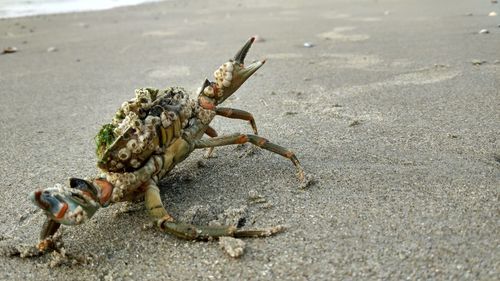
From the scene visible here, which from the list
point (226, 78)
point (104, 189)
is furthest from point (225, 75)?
point (104, 189)

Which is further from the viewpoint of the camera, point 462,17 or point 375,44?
point 462,17

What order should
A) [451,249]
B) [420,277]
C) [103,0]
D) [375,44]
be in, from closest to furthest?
[420,277], [451,249], [375,44], [103,0]

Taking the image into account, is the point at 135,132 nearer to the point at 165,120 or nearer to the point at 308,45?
the point at 165,120

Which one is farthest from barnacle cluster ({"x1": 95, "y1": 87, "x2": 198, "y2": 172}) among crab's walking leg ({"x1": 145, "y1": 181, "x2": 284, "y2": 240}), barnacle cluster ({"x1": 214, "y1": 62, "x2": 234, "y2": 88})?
barnacle cluster ({"x1": 214, "y1": 62, "x2": 234, "y2": 88})

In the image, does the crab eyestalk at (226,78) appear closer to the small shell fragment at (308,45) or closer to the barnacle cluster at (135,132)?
the barnacle cluster at (135,132)

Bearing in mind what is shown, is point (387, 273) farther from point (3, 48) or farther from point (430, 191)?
point (3, 48)

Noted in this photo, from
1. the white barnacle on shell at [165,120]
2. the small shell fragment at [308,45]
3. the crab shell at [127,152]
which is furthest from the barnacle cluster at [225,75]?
the small shell fragment at [308,45]

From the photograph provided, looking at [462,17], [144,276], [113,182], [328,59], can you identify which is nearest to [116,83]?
[328,59]
